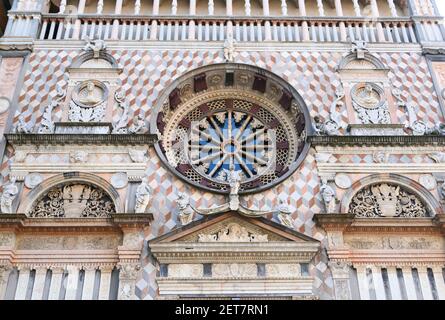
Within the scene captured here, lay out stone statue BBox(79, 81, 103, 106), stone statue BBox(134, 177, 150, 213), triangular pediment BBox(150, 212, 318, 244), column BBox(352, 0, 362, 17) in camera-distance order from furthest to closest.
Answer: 1. column BBox(352, 0, 362, 17)
2. stone statue BBox(79, 81, 103, 106)
3. stone statue BBox(134, 177, 150, 213)
4. triangular pediment BBox(150, 212, 318, 244)

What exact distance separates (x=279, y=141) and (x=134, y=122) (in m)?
3.94

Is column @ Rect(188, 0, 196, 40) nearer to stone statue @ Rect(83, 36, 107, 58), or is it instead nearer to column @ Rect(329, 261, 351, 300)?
stone statue @ Rect(83, 36, 107, 58)

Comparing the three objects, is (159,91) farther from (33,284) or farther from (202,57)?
(33,284)

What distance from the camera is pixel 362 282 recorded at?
11984 mm

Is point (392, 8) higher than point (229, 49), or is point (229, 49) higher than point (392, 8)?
point (392, 8)

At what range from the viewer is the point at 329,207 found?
12711mm

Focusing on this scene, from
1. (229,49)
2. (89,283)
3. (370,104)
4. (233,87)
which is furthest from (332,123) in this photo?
(89,283)

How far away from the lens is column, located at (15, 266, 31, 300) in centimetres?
1172

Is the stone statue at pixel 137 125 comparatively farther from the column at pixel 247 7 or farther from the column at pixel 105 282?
the column at pixel 247 7

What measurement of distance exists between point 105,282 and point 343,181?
5972mm

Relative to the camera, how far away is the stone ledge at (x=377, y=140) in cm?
1375

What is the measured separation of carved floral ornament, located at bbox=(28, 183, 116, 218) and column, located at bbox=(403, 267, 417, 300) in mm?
6697

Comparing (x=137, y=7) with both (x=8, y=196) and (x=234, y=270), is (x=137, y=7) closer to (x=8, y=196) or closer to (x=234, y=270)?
(x=8, y=196)

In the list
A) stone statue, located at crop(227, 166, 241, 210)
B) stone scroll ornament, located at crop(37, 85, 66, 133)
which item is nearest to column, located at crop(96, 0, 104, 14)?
stone scroll ornament, located at crop(37, 85, 66, 133)
